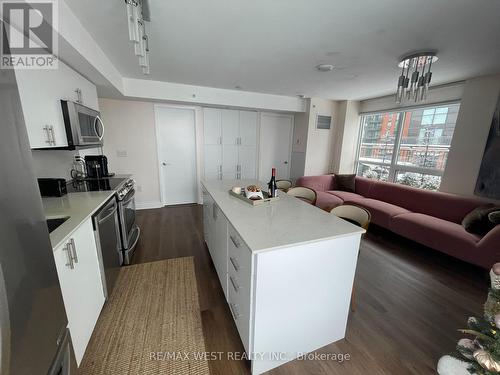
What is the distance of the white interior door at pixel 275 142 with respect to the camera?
16.0 ft

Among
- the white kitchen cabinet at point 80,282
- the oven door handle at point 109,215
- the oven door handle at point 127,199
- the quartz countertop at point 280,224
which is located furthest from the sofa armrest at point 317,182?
the white kitchen cabinet at point 80,282

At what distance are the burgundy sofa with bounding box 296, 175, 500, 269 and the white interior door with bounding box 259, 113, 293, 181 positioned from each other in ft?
5.35

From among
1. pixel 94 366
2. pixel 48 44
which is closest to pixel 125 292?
pixel 94 366

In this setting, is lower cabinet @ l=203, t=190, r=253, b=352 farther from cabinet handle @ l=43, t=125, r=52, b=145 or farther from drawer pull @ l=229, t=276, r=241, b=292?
cabinet handle @ l=43, t=125, r=52, b=145

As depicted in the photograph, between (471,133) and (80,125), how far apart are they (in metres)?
4.92

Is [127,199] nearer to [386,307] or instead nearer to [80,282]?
[80,282]

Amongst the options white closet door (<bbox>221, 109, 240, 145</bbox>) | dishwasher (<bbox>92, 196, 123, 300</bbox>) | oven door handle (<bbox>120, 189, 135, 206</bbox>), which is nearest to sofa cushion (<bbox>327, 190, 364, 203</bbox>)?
white closet door (<bbox>221, 109, 240, 145</bbox>)

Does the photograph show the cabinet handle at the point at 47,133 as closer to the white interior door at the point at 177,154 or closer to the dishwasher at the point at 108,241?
the dishwasher at the point at 108,241

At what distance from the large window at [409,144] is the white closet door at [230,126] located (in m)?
2.97

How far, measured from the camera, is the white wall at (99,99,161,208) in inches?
144

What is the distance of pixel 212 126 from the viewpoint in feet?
14.3

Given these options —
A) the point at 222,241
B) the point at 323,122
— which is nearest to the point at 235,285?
the point at 222,241

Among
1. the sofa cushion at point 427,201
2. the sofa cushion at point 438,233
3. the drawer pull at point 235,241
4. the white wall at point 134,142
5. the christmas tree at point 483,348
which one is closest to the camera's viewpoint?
the christmas tree at point 483,348

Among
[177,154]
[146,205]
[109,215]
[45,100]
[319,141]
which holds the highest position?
[45,100]
